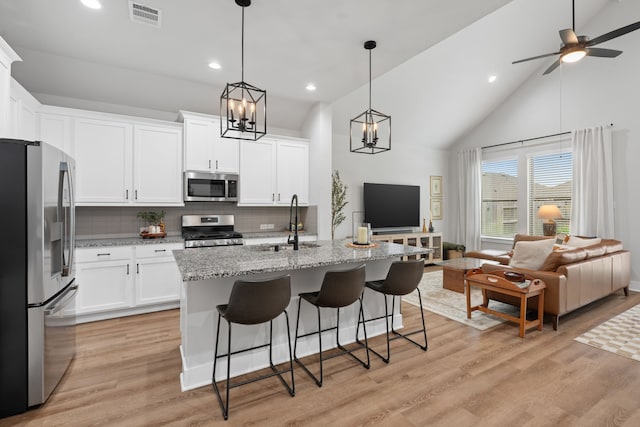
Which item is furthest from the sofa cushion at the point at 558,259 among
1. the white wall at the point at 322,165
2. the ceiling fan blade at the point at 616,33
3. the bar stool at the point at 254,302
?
the bar stool at the point at 254,302

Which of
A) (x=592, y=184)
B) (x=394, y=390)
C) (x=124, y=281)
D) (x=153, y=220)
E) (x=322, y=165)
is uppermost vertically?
(x=322, y=165)

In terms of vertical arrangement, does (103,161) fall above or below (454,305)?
above

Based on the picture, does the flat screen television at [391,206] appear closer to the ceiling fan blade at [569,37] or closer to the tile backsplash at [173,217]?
the tile backsplash at [173,217]

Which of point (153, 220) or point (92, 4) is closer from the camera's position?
point (92, 4)

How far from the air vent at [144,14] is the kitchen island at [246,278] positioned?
6.99 feet

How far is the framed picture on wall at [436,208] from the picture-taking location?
7891mm

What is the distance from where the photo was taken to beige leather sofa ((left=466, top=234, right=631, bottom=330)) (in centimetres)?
344

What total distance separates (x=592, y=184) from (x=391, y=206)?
358 centimetres

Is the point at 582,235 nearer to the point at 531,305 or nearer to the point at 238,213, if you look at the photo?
the point at 531,305

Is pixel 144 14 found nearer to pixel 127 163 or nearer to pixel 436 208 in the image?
pixel 127 163

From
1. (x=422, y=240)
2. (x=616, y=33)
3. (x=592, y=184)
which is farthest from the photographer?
(x=422, y=240)

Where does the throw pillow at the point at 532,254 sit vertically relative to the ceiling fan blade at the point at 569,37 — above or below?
below

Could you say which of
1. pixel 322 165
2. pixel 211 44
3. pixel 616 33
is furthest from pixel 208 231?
pixel 616 33

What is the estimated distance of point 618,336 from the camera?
325 cm
